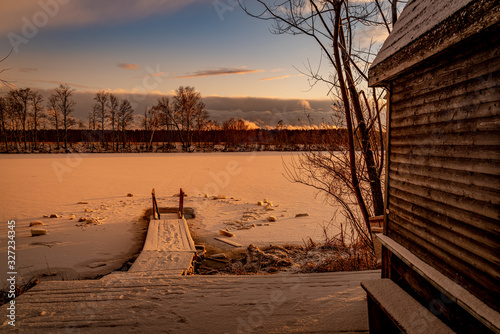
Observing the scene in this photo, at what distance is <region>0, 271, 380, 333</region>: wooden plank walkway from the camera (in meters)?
3.39

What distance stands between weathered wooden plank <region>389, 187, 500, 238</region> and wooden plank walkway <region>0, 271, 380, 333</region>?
1.51 meters

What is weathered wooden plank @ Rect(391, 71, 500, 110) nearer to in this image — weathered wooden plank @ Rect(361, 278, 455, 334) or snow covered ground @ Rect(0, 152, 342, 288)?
weathered wooden plank @ Rect(361, 278, 455, 334)

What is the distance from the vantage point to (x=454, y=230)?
8.42 feet

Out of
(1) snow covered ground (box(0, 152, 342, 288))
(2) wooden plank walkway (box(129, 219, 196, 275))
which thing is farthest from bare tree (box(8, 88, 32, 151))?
(2) wooden plank walkway (box(129, 219, 196, 275))

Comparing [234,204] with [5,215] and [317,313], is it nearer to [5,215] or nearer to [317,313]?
[5,215]

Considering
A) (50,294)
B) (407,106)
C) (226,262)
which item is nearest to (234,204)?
(226,262)

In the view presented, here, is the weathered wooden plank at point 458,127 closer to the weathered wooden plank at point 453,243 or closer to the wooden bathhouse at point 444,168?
the wooden bathhouse at point 444,168

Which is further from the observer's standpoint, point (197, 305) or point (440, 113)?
point (197, 305)

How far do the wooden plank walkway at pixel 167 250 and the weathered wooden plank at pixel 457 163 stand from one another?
4480 mm

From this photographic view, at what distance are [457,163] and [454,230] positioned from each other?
1.84 feet

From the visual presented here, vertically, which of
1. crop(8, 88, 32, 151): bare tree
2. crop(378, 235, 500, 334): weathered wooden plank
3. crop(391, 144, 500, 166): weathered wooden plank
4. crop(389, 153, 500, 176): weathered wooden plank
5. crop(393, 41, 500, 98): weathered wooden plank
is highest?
crop(8, 88, 32, 151): bare tree

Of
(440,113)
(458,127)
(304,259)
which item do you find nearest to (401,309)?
(458,127)

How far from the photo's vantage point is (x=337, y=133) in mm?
8781

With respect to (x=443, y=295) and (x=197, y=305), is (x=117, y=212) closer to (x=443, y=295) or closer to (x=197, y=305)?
(x=197, y=305)
